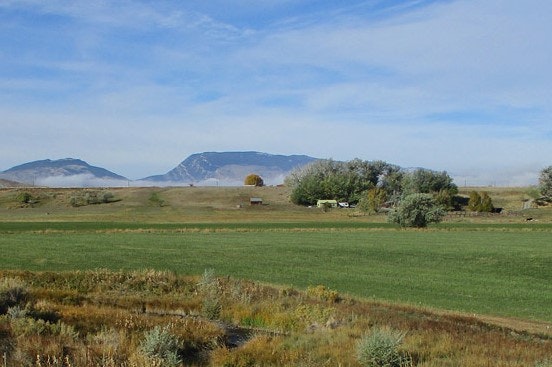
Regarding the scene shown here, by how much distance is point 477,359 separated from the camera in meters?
11.0

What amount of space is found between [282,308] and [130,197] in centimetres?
14776

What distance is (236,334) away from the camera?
13.7 metres

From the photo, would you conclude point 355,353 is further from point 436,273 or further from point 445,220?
point 445,220

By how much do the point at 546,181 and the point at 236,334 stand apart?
14732 cm

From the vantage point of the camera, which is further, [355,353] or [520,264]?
[520,264]

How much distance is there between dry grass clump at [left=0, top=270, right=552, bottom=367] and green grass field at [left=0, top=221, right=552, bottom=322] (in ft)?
27.1

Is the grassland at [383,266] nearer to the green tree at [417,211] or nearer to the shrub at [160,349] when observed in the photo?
the shrub at [160,349]

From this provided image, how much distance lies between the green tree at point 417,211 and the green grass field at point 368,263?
26.0 m

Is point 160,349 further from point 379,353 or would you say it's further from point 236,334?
point 236,334

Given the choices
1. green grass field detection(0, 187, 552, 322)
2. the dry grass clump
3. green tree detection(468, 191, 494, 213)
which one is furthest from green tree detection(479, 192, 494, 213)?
the dry grass clump

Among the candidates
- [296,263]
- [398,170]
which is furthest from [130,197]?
[296,263]

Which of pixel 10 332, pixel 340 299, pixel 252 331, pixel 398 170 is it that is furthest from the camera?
pixel 398 170

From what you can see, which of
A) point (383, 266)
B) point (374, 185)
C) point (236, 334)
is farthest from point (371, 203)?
point (236, 334)

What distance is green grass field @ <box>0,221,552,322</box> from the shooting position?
2806 cm
